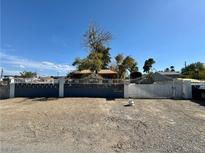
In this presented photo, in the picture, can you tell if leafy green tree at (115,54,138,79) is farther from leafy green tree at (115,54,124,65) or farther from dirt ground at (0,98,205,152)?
dirt ground at (0,98,205,152)

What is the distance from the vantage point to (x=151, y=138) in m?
4.37

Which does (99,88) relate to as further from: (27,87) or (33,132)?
(33,132)

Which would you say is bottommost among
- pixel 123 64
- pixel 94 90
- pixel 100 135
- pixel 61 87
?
pixel 100 135

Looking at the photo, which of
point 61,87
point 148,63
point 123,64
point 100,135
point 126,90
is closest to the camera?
point 100,135

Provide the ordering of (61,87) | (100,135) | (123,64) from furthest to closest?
(123,64) → (61,87) → (100,135)

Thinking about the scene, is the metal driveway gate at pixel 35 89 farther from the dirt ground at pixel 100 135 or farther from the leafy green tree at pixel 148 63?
the leafy green tree at pixel 148 63

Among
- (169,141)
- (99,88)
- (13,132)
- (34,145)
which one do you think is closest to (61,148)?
(34,145)

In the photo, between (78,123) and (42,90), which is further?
(42,90)

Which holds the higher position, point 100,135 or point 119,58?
point 119,58

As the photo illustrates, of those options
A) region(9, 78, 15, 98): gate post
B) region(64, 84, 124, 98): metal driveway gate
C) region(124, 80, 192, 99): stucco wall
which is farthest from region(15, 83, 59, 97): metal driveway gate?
region(124, 80, 192, 99): stucco wall

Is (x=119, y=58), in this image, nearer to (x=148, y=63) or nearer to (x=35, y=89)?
(x=148, y=63)

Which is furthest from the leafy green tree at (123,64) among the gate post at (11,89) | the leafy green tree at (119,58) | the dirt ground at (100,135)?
the dirt ground at (100,135)

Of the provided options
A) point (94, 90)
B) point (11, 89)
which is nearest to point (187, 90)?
point (94, 90)

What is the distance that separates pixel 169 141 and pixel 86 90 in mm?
10098
